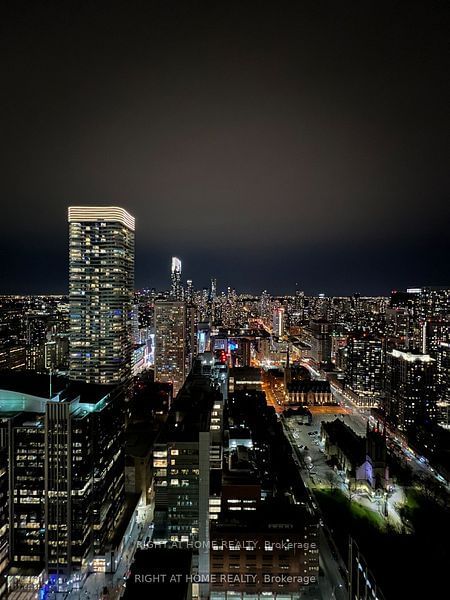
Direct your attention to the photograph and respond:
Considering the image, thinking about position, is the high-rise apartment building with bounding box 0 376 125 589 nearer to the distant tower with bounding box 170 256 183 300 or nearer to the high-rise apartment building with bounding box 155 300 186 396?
the high-rise apartment building with bounding box 155 300 186 396

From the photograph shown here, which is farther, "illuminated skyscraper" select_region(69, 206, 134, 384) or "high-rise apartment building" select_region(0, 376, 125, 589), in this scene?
"illuminated skyscraper" select_region(69, 206, 134, 384)

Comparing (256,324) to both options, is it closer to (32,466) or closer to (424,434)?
(424,434)

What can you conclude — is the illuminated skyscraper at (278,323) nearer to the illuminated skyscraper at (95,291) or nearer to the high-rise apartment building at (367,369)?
the high-rise apartment building at (367,369)

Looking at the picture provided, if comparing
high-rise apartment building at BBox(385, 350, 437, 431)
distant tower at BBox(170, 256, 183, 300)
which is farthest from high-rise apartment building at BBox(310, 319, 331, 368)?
distant tower at BBox(170, 256, 183, 300)

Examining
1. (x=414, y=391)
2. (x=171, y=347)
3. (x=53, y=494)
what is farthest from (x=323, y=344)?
(x=53, y=494)

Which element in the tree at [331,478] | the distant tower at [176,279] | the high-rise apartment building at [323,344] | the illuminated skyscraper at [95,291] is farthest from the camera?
the distant tower at [176,279]

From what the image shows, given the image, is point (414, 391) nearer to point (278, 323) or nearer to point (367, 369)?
point (367, 369)

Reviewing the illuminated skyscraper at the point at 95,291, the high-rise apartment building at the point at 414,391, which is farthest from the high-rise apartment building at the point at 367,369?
the illuminated skyscraper at the point at 95,291
